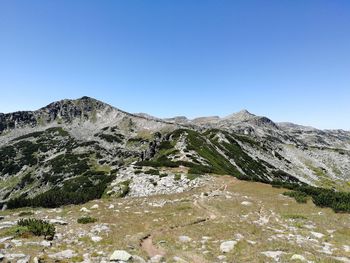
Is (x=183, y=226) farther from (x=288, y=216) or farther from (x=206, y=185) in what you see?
(x=206, y=185)

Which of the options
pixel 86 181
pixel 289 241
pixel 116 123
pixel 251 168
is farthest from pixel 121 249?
pixel 116 123

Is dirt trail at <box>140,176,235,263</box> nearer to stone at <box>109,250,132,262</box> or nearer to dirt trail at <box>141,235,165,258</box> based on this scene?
dirt trail at <box>141,235,165,258</box>

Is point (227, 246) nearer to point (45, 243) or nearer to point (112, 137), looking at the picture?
point (45, 243)

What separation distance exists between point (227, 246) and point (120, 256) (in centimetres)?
553

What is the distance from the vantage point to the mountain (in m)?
45.1

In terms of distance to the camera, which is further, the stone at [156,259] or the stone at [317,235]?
the stone at [317,235]

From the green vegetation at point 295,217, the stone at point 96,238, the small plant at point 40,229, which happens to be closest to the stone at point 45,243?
the small plant at point 40,229

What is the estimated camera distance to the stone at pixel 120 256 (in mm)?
14041

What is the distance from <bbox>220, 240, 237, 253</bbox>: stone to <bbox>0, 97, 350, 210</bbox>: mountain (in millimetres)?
21194

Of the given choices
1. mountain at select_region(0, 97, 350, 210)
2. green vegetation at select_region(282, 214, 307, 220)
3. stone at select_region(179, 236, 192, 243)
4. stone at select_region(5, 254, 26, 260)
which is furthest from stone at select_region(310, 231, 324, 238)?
mountain at select_region(0, 97, 350, 210)

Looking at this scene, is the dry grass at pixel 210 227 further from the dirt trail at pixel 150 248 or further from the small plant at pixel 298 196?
the small plant at pixel 298 196

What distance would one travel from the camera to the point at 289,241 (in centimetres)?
1748

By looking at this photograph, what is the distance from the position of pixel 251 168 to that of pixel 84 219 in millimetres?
76255

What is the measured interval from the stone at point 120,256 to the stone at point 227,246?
15.5 feet
